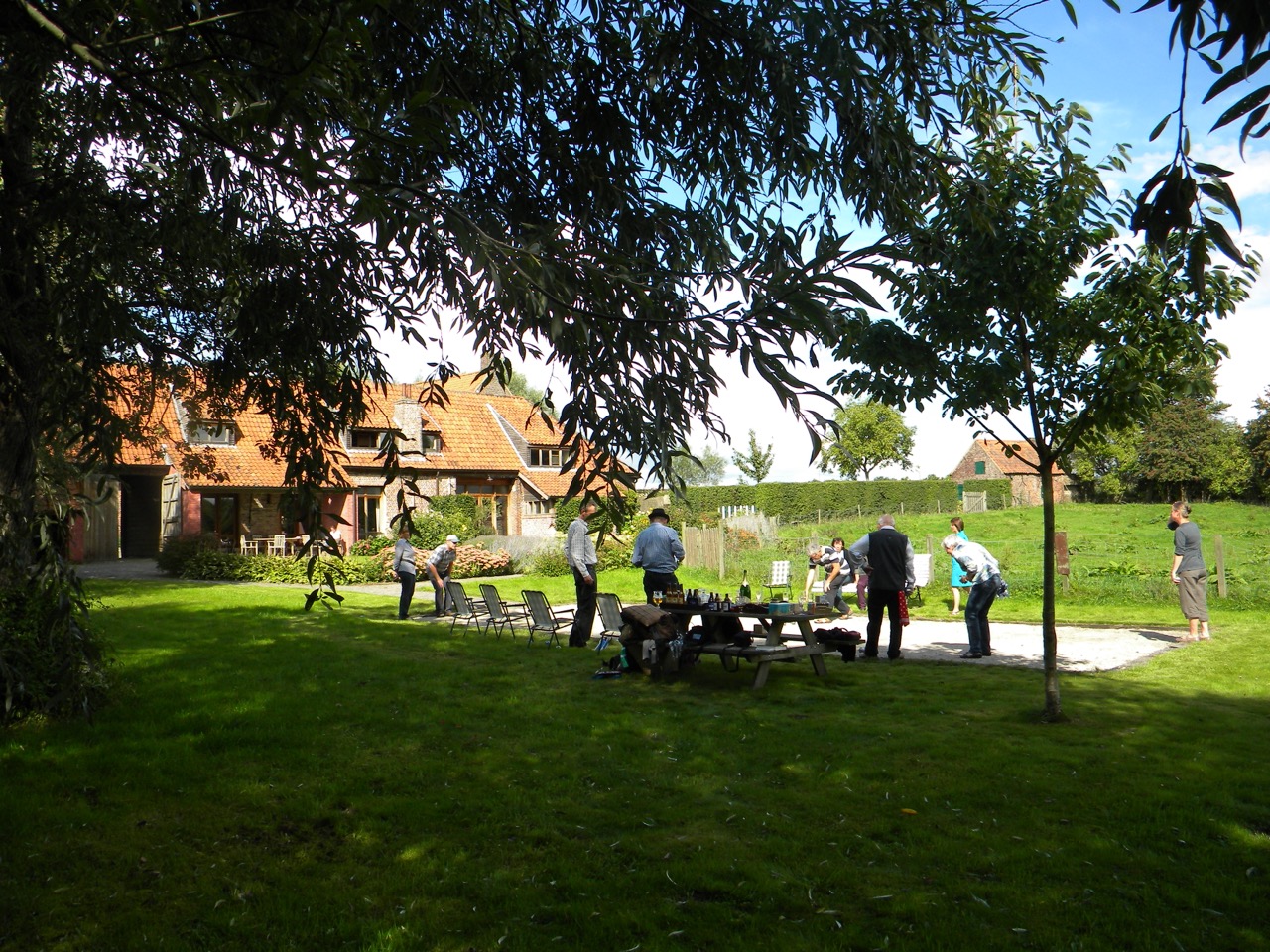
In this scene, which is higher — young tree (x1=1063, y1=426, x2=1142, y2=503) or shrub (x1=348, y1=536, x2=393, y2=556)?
young tree (x1=1063, y1=426, x2=1142, y2=503)

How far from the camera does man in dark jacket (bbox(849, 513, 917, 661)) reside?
11.8 meters

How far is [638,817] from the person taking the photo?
5730 mm

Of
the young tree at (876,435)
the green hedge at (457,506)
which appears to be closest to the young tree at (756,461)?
the young tree at (876,435)

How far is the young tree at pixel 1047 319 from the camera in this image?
755 centimetres

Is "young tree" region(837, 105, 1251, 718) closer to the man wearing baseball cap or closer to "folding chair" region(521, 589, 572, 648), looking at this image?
"folding chair" region(521, 589, 572, 648)

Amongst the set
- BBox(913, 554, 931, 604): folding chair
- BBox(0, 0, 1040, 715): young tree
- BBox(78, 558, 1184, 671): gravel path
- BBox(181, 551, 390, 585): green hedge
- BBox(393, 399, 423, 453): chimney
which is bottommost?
BBox(78, 558, 1184, 671): gravel path

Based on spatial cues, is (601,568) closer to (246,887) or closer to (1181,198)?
(246,887)

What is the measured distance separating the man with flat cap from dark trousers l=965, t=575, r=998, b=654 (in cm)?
369

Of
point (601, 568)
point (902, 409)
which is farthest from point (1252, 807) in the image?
point (601, 568)

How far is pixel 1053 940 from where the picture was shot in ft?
13.3

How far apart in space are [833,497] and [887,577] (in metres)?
42.2

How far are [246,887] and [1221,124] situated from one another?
5.02 m

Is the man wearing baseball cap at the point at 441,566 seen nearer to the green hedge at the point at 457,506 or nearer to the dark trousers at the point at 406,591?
the dark trousers at the point at 406,591

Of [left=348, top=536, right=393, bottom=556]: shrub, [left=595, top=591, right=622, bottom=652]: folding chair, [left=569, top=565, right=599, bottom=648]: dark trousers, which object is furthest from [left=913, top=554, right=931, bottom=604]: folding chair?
[left=348, top=536, right=393, bottom=556]: shrub
